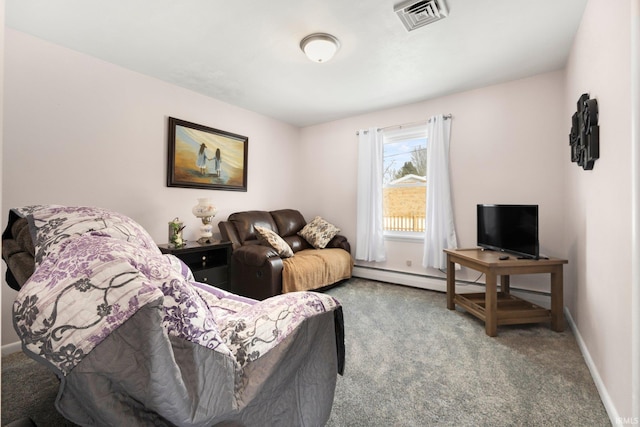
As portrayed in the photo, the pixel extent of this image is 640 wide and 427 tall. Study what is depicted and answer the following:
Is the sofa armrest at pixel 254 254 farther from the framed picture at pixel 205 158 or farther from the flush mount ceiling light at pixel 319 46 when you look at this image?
the flush mount ceiling light at pixel 319 46

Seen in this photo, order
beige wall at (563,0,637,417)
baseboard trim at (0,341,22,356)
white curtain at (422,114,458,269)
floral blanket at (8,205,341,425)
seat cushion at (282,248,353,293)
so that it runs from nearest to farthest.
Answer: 1. floral blanket at (8,205,341,425)
2. beige wall at (563,0,637,417)
3. baseboard trim at (0,341,22,356)
4. seat cushion at (282,248,353,293)
5. white curtain at (422,114,458,269)

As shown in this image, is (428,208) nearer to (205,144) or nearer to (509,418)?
(509,418)

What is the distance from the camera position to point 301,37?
2.28 metres

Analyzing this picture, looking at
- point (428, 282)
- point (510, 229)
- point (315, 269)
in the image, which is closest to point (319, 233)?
point (315, 269)

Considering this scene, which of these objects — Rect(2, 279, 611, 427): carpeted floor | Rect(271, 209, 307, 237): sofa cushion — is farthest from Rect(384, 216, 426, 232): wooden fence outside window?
Rect(2, 279, 611, 427): carpeted floor

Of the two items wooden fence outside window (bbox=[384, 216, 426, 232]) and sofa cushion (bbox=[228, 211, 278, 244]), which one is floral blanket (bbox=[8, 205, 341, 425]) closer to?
sofa cushion (bbox=[228, 211, 278, 244])

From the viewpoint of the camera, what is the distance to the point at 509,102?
123 inches

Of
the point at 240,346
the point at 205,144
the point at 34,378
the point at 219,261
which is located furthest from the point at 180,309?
the point at 205,144

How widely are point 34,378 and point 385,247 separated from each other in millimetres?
3606

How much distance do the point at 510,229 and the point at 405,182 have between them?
4.96 feet

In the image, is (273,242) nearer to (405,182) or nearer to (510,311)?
(405,182)

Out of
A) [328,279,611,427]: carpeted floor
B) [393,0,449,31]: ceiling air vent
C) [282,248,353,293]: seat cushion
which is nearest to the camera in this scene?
[328,279,611,427]: carpeted floor

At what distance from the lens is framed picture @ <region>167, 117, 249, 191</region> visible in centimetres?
315

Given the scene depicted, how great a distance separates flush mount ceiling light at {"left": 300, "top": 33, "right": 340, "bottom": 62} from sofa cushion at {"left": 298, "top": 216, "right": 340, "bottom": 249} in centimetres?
232
